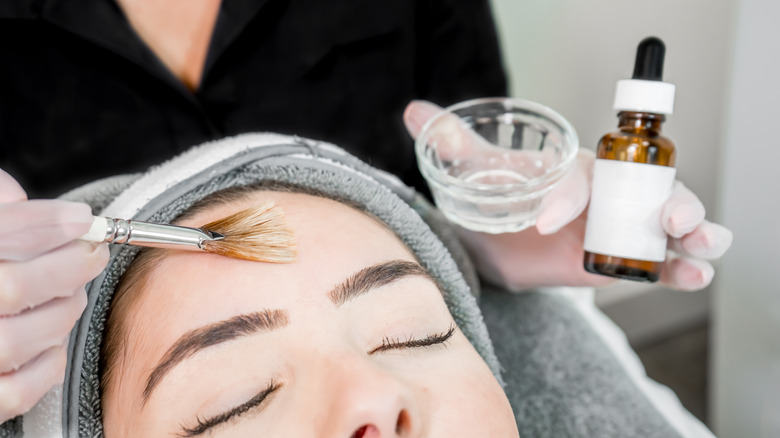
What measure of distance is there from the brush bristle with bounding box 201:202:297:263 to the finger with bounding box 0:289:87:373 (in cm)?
14

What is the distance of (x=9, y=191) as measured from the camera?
557 millimetres

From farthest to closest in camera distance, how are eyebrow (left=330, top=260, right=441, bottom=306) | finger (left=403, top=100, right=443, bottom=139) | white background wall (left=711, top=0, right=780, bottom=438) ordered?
white background wall (left=711, top=0, right=780, bottom=438)
finger (left=403, top=100, right=443, bottom=139)
eyebrow (left=330, top=260, right=441, bottom=306)

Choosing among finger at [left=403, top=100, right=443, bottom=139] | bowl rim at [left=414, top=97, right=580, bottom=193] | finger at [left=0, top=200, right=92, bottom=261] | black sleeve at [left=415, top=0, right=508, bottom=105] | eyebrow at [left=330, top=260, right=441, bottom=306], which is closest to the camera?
finger at [left=0, top=200, right=92, bottom=261]

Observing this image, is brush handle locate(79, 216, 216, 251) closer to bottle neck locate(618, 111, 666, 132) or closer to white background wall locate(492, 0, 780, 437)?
bottle neck locate(618, 111, 666, 132)

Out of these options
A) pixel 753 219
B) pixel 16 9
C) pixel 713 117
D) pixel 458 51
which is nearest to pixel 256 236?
pixel 16 9

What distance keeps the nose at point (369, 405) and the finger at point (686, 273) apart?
0.44 metres

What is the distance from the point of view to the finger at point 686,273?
811 mm

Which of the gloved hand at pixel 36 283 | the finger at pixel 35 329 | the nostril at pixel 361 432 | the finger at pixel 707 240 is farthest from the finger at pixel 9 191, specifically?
the finger at pixel 707 240

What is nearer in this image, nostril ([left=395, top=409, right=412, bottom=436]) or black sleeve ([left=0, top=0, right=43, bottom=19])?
nostril ([left=395, top=409, right=412, bottom=436])

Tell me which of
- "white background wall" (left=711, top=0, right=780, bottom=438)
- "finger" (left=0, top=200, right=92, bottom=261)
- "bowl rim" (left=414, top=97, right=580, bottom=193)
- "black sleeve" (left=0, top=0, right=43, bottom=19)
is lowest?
"white background wall" (left=711, top=0, right=780, bottom=438)

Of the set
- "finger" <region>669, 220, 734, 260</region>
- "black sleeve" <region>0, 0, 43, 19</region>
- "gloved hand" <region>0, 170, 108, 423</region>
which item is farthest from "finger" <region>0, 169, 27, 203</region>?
"finger" <region>669, 220, 734, 260</region>

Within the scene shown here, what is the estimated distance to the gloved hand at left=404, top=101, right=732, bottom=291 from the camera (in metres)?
0.76

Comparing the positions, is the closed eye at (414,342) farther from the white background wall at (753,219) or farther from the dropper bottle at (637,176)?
the white background wall at (753,219)

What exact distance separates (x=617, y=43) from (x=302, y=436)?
1255mm
